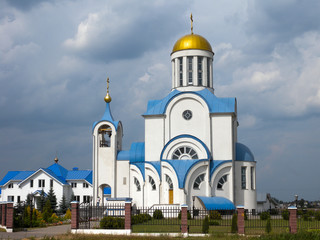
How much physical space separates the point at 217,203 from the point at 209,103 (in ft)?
22.8

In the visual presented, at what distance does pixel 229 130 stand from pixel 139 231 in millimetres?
13756

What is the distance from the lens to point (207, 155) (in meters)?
31.8

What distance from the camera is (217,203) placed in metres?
30.9

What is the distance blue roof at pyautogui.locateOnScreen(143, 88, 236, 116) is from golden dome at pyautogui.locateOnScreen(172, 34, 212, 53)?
3292mm

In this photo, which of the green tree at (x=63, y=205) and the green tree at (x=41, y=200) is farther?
the green tree at (x=63, y=205)

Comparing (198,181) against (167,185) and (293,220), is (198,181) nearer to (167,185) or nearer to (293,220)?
(167,185)

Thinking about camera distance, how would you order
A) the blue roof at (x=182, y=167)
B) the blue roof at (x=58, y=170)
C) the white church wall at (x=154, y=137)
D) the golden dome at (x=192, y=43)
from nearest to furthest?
the blue roof at (x=182, y=167) < the white church wall at (x=154, y=137) < the golden dome at (x=192, y=43) < the blue roof at (x=58, y=170)

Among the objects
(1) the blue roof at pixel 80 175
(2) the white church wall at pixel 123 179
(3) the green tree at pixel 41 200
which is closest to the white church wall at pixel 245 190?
(2) the white church wall at pixel 123 179

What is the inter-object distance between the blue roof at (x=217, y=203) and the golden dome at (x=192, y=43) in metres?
11.1

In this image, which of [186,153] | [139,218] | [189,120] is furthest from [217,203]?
[139,218]

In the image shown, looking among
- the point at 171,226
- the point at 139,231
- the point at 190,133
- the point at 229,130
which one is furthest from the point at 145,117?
the point at 139,231

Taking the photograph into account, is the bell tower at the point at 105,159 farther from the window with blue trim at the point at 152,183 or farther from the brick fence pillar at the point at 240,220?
the brick fence pillar at the point at 240,220

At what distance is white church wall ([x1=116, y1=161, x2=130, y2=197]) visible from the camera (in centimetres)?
3544

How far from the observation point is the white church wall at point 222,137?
32562 millimetres
